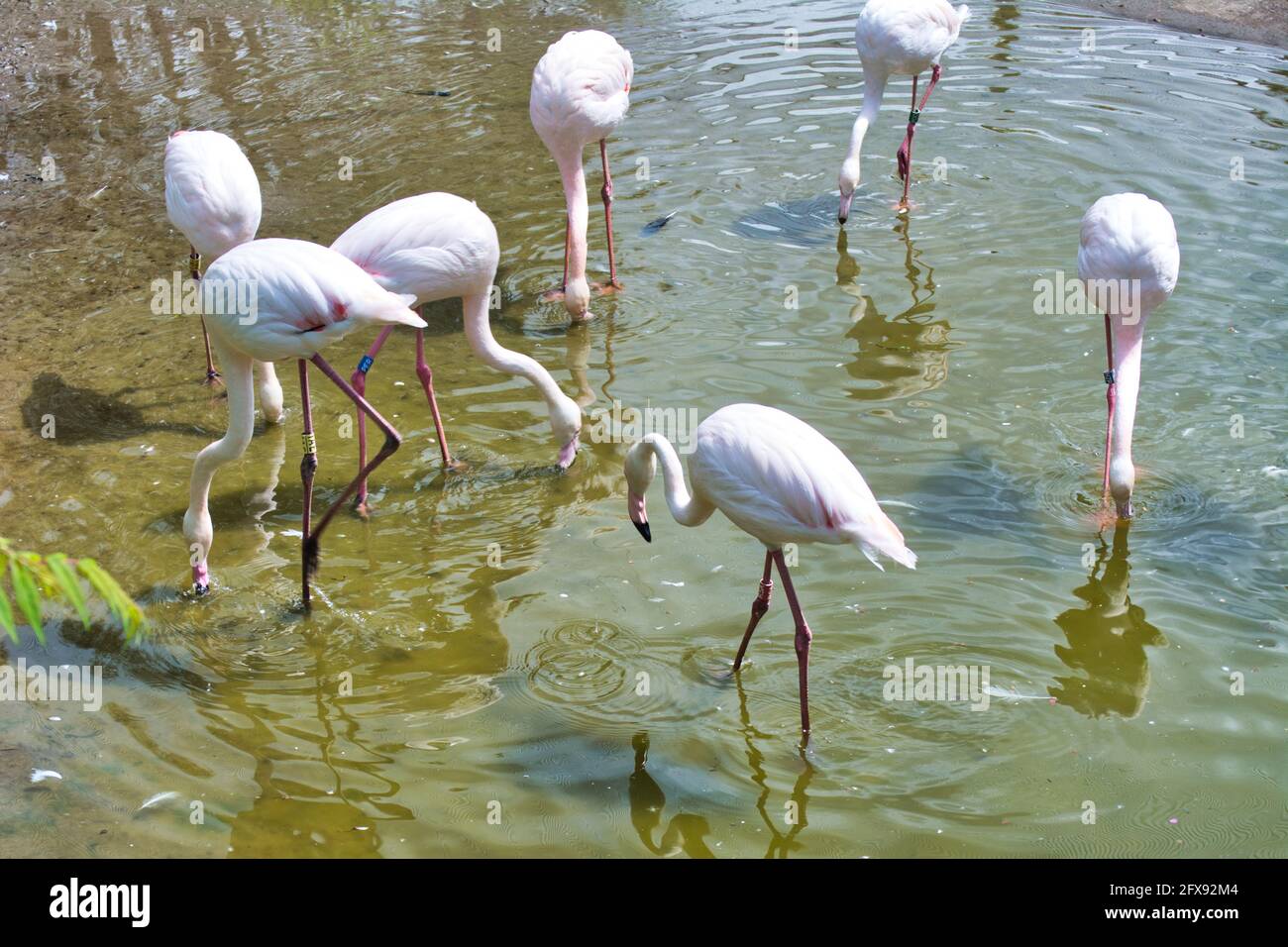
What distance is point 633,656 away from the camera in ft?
17.2

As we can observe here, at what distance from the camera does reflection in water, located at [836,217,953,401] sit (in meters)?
7.20

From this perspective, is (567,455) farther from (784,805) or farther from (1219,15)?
(1219,15)

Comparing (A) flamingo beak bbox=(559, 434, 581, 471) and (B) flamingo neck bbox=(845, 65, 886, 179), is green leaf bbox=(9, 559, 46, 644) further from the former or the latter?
(B) flamingo neck bbox=(845, 65, 886, 179)

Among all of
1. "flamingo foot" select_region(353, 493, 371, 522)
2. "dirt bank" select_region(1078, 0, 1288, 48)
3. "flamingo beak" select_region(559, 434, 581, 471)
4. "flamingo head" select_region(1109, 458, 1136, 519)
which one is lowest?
"flamingo foot" select_region(353, 493, 371, 522)

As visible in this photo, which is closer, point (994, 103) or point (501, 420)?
point (501, 420)

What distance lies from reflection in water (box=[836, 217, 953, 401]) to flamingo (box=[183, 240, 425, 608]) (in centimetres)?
285

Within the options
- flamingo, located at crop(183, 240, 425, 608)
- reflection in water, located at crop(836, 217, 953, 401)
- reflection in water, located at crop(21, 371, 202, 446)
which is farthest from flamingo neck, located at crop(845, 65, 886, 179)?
reflection in water, located at crop(21, 371, 202, 446)

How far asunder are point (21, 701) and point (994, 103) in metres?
8.49

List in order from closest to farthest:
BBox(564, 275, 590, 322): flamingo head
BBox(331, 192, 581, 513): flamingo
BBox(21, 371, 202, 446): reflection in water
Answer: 1. BBox(331, 192, 581, 513): flamingo
2. BBox(21, 371, 202, 446): reflection in water
3. BBox(564, 275, 590, 322): flamingo head

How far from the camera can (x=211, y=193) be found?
638 centimetres

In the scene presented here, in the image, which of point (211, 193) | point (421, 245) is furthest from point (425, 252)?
point (211, 193)
